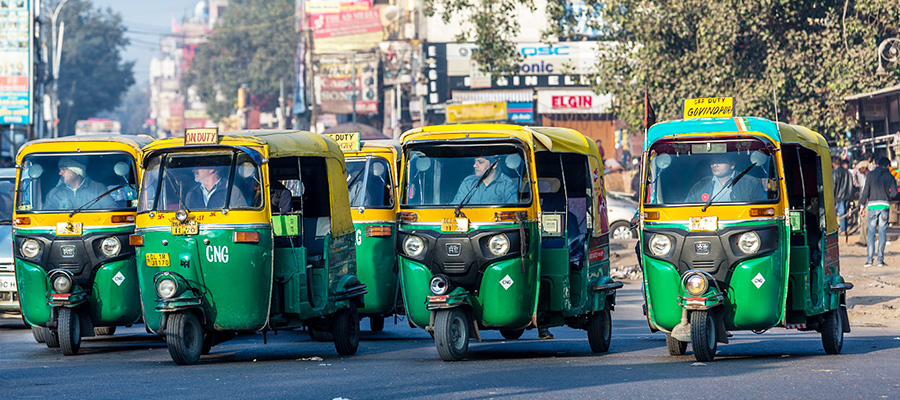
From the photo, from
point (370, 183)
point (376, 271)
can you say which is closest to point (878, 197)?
point (370, 183)

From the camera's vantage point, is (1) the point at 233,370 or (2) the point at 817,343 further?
(2) the point at 817,343

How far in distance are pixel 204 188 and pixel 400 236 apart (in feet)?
6.17

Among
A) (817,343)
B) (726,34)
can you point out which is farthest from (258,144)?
(726,34)

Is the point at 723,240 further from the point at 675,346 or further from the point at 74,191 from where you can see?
the point at 74,191

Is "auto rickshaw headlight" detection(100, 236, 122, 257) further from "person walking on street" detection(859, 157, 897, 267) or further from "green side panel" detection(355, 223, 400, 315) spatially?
"person walking on street" detection(859, 157, 897, 267)

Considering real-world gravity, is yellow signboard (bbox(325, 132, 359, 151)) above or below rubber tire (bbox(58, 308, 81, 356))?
above

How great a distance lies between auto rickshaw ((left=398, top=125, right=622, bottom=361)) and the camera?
36.9ft

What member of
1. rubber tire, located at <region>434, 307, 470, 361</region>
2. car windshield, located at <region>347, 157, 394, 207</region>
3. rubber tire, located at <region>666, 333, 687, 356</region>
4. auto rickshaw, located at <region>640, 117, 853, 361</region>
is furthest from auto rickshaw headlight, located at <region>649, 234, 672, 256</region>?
car windshield, located at <region>347, 157, 394, 207</region>

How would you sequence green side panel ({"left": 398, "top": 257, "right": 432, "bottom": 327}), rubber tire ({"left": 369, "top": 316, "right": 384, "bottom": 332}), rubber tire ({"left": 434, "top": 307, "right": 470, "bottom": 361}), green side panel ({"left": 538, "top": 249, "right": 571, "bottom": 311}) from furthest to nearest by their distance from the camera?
1. rubber tire ({"left": 369, "top": 316, "right": 384, "bottom": 332})
2. green side panel ({"left": 538, "top": 249, "right": 571, "bottom": 311})
3. green side panel ({"left": 398, "top": 257, "right": 432, "bottom": 327})
4. rubber tire ({"left": 434, "top": 307, "right": 470, "bottom": 361})

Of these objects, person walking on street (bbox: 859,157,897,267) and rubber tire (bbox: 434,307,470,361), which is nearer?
rubber tire (bbox: 434,307,470,361)

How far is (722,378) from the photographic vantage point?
9.70 metres

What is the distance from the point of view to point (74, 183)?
41.9 ft

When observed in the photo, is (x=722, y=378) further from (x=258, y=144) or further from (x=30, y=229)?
(x=30, y=229)

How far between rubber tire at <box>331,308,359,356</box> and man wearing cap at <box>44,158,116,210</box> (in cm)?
260
